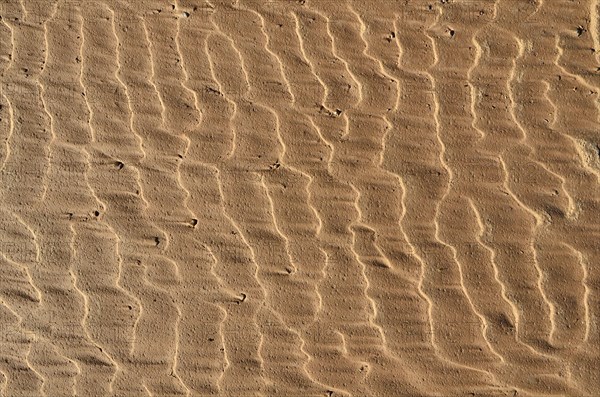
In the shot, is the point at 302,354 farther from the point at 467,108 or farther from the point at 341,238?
the point at 467,108

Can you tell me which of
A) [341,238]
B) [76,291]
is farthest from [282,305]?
[76,291]

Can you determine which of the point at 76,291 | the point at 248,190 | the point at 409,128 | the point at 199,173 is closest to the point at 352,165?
the point at 409,128

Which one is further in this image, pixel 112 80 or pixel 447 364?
pixel 112 80

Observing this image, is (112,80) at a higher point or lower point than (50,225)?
higher

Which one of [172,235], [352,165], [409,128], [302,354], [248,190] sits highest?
[409,128]

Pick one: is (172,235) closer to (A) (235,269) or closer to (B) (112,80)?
(A) (235,269)

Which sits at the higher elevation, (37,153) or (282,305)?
(37,153)
